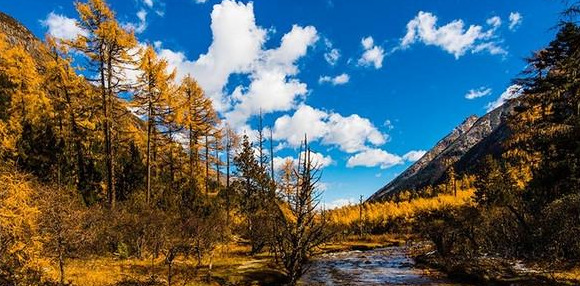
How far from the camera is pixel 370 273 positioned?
27938 mm

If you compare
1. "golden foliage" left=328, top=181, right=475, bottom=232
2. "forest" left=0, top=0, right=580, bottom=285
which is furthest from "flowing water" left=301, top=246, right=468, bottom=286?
"golden foliage" left=328, top=181, right=475, bottom=232

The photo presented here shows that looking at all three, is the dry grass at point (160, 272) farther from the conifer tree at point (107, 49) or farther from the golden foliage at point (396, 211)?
the golden foliage at point (396, 211)

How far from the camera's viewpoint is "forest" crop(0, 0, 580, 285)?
15289 mm

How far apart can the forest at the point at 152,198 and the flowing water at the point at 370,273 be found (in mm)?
1948

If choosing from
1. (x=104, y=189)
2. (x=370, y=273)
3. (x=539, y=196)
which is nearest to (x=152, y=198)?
(x=104, y=189)

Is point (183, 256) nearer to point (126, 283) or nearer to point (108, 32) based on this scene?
point (126, 283)

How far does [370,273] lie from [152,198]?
16.2m

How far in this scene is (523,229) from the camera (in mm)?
26062

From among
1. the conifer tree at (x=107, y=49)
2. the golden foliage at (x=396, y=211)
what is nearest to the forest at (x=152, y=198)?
the conifer tree at (x=107, y=49)

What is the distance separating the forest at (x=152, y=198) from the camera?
15.3 meters

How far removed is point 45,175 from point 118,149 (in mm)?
9047

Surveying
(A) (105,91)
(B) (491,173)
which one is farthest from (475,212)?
(A) (105,91)

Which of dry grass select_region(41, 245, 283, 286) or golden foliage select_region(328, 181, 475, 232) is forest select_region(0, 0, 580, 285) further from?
golden foliage select_region(328, 181, 475, 232)

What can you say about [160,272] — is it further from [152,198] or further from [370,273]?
[370,273]
